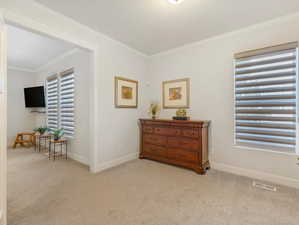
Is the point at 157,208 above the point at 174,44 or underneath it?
underneath

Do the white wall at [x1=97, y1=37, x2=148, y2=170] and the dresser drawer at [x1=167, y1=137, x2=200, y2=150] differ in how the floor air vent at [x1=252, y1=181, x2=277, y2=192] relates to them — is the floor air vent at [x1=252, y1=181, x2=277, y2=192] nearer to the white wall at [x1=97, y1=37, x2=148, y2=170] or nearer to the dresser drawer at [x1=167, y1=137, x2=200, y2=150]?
the dresser drawer at [x1=167, y1=137, x2=200, y2=150]

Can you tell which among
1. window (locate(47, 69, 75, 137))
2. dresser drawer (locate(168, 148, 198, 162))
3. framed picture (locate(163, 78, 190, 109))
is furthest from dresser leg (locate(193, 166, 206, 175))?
window (locate(47, 69, 75, 137))

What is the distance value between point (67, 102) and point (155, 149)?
8.40 ft

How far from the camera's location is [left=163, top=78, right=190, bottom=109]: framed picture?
10.8 ft

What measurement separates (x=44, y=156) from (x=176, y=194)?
3515 mm

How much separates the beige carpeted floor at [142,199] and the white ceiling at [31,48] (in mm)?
2399

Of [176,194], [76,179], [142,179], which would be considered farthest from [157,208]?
[76,179]

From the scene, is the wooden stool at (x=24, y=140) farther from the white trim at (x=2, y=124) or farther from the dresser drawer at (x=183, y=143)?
the dresser drawer at (x=183, y=143)

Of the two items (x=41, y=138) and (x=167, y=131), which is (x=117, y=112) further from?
(x=41, y=138)

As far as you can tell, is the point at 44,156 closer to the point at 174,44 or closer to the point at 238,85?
the point at 174,44

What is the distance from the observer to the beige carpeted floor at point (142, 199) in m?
1.59

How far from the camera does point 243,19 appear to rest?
2.36 meters

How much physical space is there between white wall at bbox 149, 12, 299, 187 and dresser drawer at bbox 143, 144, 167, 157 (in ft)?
2.93

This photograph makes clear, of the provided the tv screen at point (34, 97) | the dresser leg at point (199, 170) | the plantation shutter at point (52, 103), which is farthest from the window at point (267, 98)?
the tv screen at point (34, 97)
